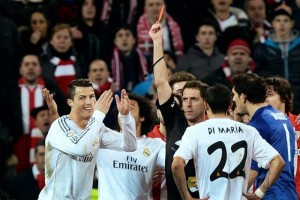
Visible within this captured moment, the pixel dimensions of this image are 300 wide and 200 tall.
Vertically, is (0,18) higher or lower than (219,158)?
higher

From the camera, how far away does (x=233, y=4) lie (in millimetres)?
18891

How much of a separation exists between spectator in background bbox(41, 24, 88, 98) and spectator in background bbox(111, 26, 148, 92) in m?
0.58

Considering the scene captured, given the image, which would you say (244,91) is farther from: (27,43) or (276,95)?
(27,43)

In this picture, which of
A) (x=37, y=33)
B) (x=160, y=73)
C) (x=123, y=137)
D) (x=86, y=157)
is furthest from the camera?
(x=37, y=33)

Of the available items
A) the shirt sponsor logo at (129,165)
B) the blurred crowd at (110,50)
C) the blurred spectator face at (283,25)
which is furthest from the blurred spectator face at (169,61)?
the shirt sponsor logo at (129,165)

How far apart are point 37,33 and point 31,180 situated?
2.57 meters

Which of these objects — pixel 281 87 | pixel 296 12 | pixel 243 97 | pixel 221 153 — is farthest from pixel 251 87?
pixel 296 12

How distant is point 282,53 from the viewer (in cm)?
1706

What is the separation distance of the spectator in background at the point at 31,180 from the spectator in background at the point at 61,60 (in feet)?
4.32

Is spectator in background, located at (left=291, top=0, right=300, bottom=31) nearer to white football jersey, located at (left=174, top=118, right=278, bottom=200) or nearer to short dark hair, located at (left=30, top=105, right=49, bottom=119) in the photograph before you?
short dark hair, located at (left=30, top=105, right=49, bottom=119)

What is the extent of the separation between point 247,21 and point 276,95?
20.0 ft

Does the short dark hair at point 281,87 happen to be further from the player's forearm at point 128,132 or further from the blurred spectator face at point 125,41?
the blurred spectator face at point 125,41

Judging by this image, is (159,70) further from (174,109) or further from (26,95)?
(26,95)

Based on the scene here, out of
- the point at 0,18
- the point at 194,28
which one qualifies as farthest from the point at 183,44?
the point at 0,18
